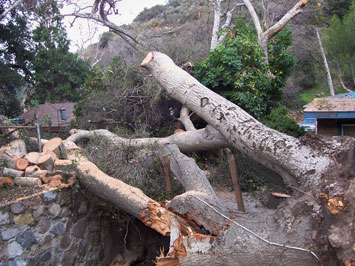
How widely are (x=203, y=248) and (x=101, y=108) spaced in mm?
6912

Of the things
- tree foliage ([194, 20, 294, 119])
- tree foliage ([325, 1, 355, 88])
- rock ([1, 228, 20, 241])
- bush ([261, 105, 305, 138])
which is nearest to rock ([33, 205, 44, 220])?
rock ([1, 228, 20, 241])

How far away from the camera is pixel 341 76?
17.4 m

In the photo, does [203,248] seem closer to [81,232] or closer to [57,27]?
[81,232]

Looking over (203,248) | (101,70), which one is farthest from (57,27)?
(203,248)

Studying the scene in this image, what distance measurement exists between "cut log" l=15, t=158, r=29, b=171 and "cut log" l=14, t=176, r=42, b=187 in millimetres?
375

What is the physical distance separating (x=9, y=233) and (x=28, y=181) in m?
0.89

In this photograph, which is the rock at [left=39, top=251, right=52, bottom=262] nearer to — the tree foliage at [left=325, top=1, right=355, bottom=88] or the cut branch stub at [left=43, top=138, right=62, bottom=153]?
the cut branch stub at [left=43, top=138, right=62, bottom=153]

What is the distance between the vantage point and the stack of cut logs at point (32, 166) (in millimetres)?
5043

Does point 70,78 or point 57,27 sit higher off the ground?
point 57,27

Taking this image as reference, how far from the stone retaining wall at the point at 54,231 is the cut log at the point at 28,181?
1.22ft

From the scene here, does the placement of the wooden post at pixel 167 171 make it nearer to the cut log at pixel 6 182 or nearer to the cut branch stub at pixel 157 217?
the cut branch stub at pixel 157 217

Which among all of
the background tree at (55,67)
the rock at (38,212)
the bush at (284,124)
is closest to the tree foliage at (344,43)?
the bush at (284,124)

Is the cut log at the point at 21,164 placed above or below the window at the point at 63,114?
below

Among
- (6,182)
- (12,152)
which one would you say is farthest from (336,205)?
(12,152)
